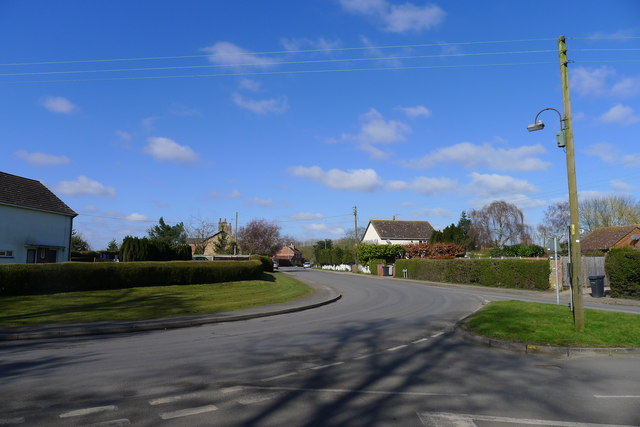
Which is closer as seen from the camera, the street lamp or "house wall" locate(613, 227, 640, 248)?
the street lamp

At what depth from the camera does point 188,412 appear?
521 cm

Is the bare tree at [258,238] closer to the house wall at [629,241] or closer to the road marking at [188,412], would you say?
the house wall at [629,241]

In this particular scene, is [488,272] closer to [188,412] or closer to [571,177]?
[571,177]

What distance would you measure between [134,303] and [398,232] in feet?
192

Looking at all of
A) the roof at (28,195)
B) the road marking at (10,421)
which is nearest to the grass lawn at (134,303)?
the road marking at (10,421)

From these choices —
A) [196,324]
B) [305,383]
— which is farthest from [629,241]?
[305,383]

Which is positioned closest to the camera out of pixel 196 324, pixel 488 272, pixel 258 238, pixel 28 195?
pixel 196 324

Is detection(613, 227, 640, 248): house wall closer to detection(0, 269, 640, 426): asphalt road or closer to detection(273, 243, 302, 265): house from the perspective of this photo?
detection(0, 269, 640, 426): asphalt road

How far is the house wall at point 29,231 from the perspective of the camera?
30203 millimetres

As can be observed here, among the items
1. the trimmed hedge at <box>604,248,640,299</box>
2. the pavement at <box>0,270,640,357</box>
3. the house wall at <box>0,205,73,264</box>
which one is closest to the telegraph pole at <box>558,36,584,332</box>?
the pavement at <box>0,270,640,357</box>

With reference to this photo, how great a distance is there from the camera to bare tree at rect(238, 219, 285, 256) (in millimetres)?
68000

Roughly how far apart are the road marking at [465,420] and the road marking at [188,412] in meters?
2.49

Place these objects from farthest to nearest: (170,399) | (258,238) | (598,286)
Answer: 1. (258,238)
2. (598,286)
3. (170,399)

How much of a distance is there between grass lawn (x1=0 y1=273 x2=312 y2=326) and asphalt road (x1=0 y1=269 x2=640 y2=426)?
409 cm
